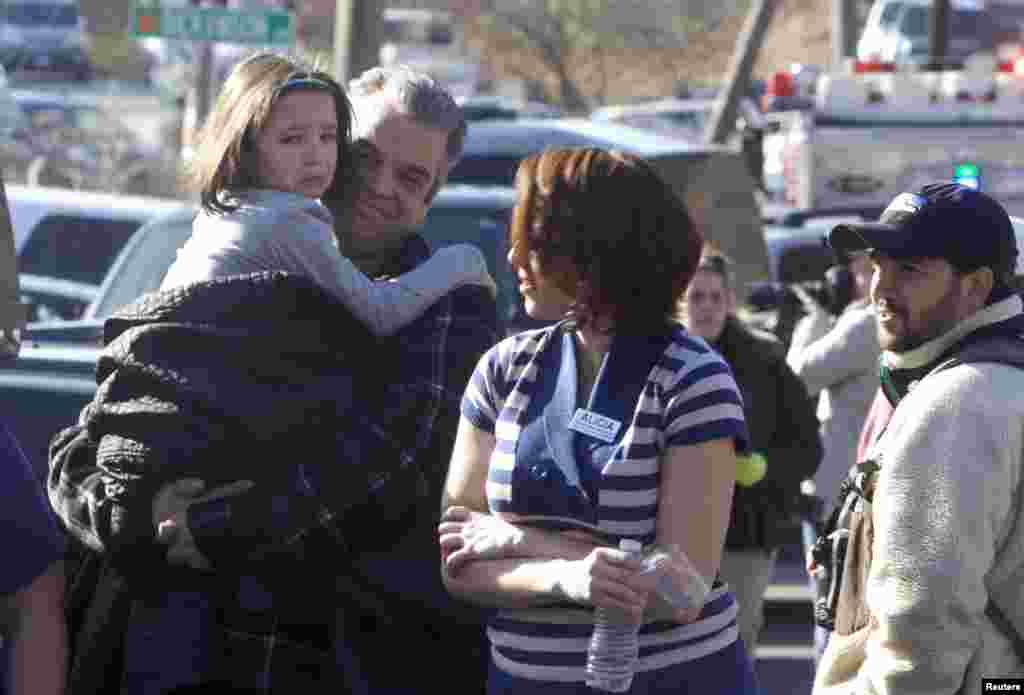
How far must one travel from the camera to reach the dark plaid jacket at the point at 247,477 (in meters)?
3.30

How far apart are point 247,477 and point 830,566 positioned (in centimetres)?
121

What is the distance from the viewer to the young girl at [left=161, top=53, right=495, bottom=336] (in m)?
3.43

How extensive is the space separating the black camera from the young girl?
2.73 ft

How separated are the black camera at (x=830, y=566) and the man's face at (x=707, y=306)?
3076 millimetres

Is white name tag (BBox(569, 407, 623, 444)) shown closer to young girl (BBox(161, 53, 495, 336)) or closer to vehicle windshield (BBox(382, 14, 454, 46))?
young girl (BBox(161, 53, 495, 336))

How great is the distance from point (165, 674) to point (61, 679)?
0.33 meters

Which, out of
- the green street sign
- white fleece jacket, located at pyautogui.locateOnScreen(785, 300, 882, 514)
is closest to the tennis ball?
white fleece jacket, located at pyautogui.locateOnScreen(785, 300, 882, 514)

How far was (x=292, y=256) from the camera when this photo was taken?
3.43 meters

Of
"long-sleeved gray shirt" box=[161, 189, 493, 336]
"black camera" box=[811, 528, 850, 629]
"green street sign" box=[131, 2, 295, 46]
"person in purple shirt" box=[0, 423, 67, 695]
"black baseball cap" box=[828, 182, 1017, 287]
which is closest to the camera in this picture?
"person in purple shirt" box=[0, 423, 67, 695]

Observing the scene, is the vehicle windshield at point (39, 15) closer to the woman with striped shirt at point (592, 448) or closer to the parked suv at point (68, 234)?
the parked suv at point (68, 234)

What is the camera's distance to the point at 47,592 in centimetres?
299

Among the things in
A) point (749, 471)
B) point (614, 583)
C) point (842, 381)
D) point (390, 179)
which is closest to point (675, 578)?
point (614, 583)

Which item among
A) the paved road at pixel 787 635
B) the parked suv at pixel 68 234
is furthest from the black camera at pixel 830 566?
the parked suv at pixel 68 234

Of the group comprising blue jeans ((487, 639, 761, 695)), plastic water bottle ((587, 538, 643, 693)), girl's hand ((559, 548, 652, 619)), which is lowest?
blue jeans ((487, 639, 761, 695))
